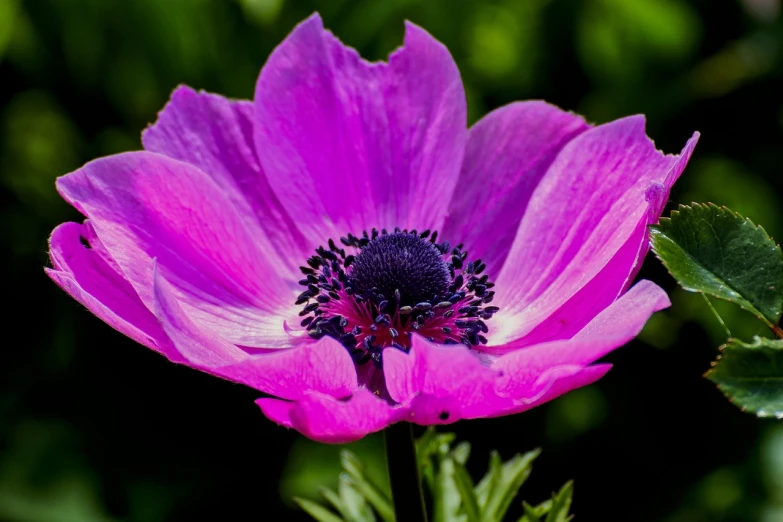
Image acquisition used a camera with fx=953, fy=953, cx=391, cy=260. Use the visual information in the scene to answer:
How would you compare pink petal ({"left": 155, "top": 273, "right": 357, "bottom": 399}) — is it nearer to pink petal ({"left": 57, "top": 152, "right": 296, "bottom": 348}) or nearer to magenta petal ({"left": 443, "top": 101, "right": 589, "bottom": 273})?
pink petal ({"left": 57, "top": 152, "right": 296, "bottom": 348})

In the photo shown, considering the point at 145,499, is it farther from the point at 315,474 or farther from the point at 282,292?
the point at 282,292

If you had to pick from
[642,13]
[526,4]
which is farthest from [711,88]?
[526,4]

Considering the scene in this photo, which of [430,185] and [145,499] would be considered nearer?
[430,185]

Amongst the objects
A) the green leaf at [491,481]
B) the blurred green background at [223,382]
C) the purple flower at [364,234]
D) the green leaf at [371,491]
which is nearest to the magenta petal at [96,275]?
the purple flower at [364,234]

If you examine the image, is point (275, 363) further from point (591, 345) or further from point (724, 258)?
point (724, 258)

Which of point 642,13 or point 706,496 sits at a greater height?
point 642,13

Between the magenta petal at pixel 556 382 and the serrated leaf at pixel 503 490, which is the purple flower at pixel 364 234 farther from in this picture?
the serrated leaf at pixel 503 490

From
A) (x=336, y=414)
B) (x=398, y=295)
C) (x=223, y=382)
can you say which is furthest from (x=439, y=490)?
(x=223, y=382)
